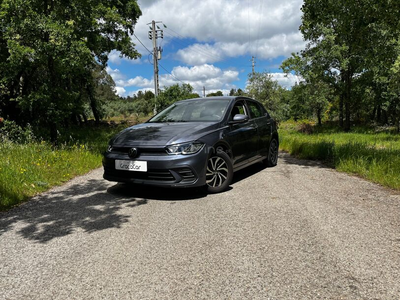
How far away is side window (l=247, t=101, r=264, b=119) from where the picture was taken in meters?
6.40

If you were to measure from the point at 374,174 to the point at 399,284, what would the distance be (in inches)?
150

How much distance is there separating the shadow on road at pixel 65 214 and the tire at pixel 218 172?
1083 millimetres

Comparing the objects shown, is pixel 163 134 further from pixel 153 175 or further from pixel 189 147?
pixel 153 175


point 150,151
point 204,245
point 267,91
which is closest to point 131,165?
point 150,151

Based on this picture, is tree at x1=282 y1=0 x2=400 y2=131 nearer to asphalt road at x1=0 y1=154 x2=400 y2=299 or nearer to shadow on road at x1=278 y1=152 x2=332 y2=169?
shadow on road at x1=278 y1=152 x2=332 y2=169

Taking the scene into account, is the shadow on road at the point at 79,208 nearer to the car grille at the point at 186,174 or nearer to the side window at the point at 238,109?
the car grille at the point at 186,174

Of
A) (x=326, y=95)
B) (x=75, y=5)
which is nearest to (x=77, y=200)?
(x=75, y=5)

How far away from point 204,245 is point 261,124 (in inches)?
163

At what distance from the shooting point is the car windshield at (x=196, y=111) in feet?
17.6

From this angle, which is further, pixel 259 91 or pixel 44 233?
pixel 259 91

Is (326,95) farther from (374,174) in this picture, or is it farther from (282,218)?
(282,218)

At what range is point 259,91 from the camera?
105 ft

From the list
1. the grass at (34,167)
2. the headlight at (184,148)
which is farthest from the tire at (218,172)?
the grass at (34,167)

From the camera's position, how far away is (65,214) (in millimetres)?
3842
